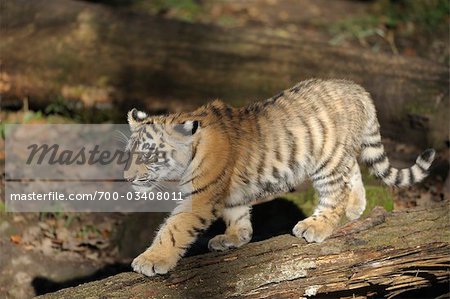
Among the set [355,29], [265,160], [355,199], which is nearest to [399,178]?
[355,199]

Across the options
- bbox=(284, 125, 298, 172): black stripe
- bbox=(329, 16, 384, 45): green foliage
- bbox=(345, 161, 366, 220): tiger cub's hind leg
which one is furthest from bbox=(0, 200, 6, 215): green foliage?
bbox=(329, 16, 384, 45): green foliage

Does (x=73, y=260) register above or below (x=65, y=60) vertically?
below

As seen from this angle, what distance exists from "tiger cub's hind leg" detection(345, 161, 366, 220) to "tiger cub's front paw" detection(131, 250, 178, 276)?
1506 millimetres

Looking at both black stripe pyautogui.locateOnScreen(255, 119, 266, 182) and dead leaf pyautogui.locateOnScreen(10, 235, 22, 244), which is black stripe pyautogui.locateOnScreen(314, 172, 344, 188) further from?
dead leaf pyautogui.locateOnScreen(10, 235, 22, 244)

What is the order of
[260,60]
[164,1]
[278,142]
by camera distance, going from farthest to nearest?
[164,1]
[260,60]
[278,142]

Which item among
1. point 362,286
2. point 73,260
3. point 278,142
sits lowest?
point 73,260

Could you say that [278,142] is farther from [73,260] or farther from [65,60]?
[65,60]

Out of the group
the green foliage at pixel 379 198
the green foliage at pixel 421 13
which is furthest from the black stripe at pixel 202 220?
the green foliage at pixel 421 13

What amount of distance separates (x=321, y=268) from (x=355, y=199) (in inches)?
39.4

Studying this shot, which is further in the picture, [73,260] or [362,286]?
[73,260]

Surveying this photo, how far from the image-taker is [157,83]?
8211 mm

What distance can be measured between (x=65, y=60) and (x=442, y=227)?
4903mm

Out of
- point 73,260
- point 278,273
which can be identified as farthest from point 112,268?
point 278,273

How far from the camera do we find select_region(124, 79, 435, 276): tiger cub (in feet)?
15.9
